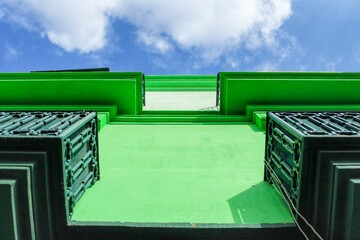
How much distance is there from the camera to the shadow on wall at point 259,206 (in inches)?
151

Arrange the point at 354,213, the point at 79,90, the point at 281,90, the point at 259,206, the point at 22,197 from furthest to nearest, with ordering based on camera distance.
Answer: the point at 79,90, the point at 281,90, the point at 259,206, the point at 22,197, the point at 354,213

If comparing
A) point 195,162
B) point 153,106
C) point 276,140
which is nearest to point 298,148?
point 276,140

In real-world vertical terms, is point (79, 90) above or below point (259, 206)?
above

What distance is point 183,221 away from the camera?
380cm

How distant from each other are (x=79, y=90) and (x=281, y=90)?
4745 mm

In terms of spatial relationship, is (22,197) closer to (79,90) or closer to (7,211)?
(7,211)

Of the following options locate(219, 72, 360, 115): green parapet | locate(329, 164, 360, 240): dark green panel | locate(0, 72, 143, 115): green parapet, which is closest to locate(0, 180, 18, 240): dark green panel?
locate(329, 164, 360, 240): dark green panel

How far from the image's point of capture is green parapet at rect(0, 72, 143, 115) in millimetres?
8445

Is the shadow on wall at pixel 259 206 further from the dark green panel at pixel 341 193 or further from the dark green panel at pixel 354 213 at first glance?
the dark green panel at pixel 354 213

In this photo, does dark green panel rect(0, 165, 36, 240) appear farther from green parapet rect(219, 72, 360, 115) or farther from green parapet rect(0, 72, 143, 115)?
green parapet rect(219, 72, 360, 115)

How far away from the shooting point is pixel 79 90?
8.60 m


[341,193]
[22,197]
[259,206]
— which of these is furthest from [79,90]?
[341,193]

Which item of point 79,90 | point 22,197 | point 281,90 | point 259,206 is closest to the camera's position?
point 22,197

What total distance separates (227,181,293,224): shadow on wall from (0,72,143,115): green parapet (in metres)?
4.47
